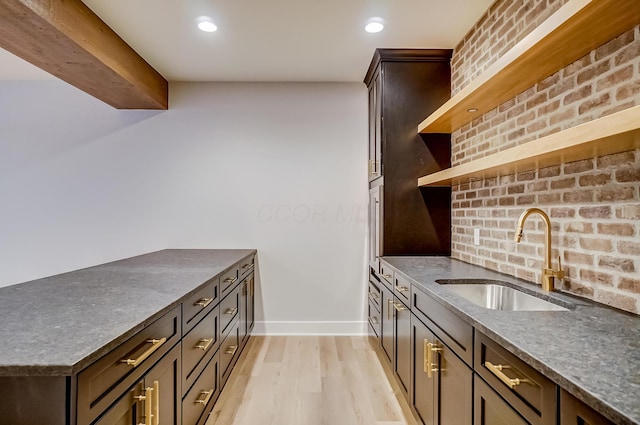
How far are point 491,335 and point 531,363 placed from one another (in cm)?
20

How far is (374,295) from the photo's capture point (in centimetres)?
326

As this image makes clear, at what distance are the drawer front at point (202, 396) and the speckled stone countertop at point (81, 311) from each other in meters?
0.53

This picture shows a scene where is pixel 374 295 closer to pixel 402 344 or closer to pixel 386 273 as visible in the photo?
pixel 386 273

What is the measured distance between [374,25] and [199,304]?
2.26 metres

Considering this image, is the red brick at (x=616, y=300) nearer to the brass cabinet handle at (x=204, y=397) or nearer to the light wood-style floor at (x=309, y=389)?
the light wood-style floor at (x=309, y=389)

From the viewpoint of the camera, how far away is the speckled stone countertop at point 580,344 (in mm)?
729

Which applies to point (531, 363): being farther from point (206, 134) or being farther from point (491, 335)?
point (206, 134)

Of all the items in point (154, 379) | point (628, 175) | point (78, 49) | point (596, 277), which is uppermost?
point (78, 49)

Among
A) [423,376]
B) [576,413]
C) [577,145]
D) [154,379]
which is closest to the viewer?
[576,413]

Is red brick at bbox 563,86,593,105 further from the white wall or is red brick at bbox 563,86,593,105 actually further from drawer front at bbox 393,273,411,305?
the white wall

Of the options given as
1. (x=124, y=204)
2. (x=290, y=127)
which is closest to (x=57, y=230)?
(x=124, y=204)

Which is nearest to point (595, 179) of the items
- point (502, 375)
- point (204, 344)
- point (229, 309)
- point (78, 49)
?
point (502, 375)

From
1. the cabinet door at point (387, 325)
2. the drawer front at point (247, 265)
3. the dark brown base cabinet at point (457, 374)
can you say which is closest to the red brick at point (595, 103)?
the dark brown base cabinet at point (457, 374)

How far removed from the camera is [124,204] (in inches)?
147
